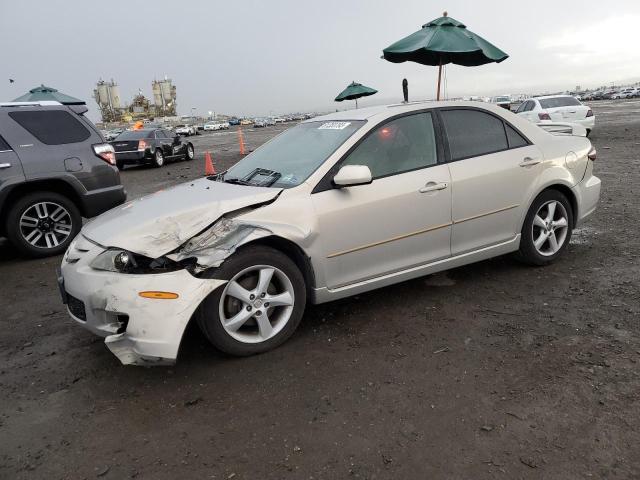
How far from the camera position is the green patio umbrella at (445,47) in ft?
28.4

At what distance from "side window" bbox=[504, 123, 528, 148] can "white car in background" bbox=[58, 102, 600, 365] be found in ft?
0.05

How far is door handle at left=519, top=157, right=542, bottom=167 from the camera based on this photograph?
422 cm

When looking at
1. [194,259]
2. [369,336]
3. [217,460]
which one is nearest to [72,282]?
[194,259]

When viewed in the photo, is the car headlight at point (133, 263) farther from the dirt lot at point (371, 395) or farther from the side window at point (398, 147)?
the side window at point (398, 147)

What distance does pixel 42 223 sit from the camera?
20.1 feet

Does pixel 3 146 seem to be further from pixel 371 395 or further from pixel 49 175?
pixel 371 395

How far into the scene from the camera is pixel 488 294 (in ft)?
13.4

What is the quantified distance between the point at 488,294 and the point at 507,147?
4.23 feet

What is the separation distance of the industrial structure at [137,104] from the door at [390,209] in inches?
4982

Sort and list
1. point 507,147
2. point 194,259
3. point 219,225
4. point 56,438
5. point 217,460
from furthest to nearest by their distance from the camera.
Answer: point 507,147 → point 219,225 → point 194,259 → point 56,438 → point 217,460

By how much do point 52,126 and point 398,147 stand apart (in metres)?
4.71

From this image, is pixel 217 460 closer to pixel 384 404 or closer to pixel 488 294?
pixel 384 404

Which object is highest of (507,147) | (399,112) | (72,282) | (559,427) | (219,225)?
(399,112)

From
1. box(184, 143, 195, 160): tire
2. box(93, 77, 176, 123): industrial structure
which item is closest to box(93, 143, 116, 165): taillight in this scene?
box(184, 143, 195, 160): tire
